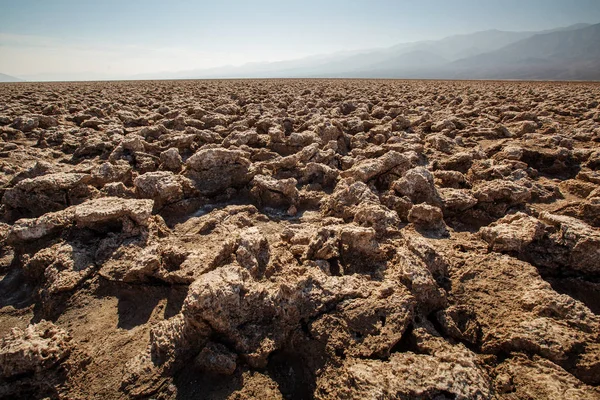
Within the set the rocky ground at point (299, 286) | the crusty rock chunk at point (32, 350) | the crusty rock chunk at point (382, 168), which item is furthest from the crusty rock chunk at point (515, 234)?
the crusty rock chunk at point (32, 350)

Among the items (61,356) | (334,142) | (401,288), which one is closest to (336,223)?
(401,288)

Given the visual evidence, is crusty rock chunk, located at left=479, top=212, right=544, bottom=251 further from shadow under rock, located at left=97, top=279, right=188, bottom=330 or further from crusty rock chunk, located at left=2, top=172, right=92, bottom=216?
crusty rock chunk, located at left=2, top=172, right=92, bottom=216

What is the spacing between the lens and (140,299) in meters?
2.07

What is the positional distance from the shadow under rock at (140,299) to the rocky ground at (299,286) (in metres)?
0.01

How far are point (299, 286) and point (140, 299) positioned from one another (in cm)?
114

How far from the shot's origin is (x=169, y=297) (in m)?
2.06

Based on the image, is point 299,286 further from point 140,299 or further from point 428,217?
point 428,217

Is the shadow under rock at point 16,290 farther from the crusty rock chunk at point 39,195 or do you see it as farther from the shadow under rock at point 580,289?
the shadow under rock at point 580,289

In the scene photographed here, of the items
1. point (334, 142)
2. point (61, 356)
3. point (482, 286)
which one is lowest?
point (61, 356)

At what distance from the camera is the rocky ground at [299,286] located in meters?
1.49

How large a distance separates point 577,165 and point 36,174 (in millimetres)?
7144

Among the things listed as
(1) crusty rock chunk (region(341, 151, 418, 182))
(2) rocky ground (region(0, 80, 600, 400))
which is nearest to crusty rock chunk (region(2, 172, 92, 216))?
(2) rocky ground (region(0, 80, 600, 400))

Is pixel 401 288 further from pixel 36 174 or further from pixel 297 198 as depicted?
pixel 36 174

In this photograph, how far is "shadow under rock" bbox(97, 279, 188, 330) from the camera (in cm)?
194
